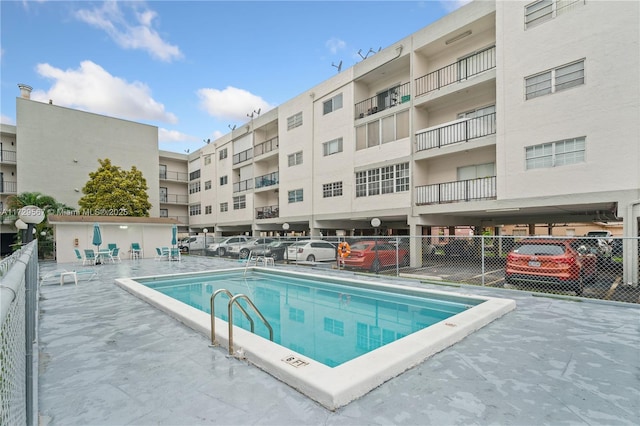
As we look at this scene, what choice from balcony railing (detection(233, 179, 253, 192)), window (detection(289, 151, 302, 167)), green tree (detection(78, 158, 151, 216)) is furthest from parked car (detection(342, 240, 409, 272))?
green tree (detection(78, 158, 151, 216))

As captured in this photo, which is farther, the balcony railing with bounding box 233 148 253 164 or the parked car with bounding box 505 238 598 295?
the balcony railing with bounding box 233 148 253 164

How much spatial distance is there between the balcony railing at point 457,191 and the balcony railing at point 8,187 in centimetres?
3489

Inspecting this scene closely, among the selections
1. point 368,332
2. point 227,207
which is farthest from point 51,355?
point 227,207

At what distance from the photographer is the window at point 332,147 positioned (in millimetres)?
20984

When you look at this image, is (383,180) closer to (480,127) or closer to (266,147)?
(480,127)

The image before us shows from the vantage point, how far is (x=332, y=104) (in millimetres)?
21625

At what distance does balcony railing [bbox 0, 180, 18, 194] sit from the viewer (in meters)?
28.5

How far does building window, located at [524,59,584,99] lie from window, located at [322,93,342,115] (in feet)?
35.9

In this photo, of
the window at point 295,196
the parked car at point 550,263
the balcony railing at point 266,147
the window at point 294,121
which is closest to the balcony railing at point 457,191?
the parked car at point 550,263

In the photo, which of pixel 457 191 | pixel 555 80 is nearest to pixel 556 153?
pixel 555 80

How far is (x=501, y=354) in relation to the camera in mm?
4508

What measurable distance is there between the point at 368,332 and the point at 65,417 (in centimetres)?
493

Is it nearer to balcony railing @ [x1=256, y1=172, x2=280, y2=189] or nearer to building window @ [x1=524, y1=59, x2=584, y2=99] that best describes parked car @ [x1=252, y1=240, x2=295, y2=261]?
balcony railing @ [x1=256, y1=172, x2=280, y2=189]

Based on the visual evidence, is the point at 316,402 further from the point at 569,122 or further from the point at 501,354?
the point at 569,122
